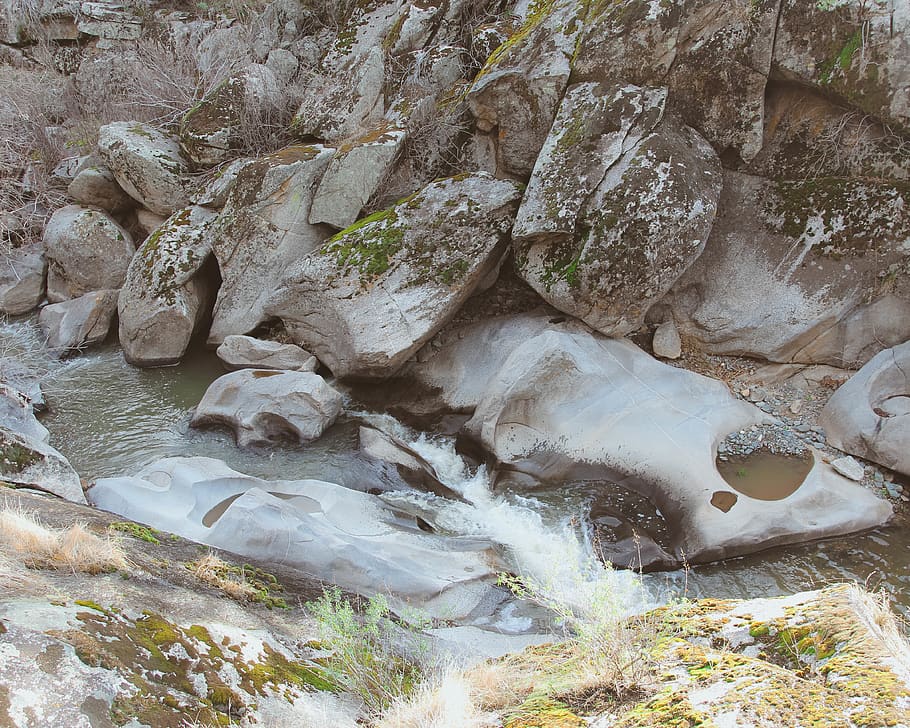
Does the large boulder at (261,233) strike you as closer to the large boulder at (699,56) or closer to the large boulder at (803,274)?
the large boulder at (699,56)

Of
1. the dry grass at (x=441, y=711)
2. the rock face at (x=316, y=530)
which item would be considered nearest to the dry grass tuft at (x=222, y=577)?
the rock face at (x=316, y=530)

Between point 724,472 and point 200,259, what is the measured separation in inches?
355

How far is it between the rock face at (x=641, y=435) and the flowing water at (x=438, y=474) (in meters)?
0.24

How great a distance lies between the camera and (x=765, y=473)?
22.8 ft

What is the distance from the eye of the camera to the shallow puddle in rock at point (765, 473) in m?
6.68

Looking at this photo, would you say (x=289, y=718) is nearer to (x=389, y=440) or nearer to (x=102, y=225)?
(x=389, y=440)

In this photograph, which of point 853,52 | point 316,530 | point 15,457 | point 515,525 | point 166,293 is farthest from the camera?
point 166,293

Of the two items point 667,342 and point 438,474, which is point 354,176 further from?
point 667,342

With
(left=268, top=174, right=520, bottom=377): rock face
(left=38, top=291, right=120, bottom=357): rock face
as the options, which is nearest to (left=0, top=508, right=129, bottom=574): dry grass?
(left=268, top=174, right=520, bottom=377): rock face

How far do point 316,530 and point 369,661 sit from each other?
2.55 meters

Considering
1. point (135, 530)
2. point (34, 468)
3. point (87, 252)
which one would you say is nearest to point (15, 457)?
point (34, 468)

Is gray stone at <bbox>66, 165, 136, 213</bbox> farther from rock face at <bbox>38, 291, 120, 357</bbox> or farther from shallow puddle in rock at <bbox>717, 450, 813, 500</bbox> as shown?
shallow puddle in rock at <bbox>717, 450, 813, 500</bbox>

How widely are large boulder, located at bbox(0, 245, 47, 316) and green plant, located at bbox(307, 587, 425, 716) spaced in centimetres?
1196

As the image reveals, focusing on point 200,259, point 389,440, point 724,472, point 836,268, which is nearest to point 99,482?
point 389,440
